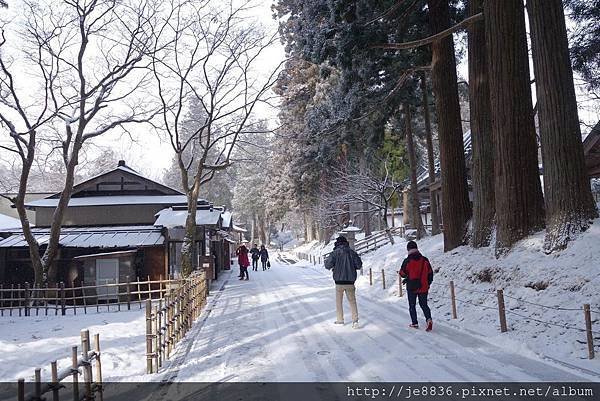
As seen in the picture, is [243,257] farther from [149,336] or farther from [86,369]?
[86,369]

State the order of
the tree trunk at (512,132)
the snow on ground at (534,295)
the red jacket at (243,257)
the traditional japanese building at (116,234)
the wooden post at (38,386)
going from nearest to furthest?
the wooden post at (38,386) → the snow on ground at (534,295) → the tree trunk at (512,132) → the traditional japanese building at (116,234) → the red jacket at (243,257)

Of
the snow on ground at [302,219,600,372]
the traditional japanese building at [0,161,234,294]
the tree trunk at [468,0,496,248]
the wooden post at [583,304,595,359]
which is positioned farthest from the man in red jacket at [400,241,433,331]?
the traditional japanese building at [0,161,234,294]

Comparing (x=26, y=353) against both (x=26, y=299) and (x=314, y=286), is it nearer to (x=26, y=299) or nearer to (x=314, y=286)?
(x=26, y=299)

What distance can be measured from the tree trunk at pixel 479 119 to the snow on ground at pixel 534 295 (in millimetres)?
1761

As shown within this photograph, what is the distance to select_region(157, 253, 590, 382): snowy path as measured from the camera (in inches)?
232

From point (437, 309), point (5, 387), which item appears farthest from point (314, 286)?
point (5, 387)

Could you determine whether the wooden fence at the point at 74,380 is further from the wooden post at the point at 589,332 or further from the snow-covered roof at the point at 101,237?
the snow-covered roof at the point at 101,237

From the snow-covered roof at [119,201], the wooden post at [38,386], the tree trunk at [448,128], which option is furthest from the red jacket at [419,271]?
the snow-covered roof at [119,201]

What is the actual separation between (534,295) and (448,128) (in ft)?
24.4

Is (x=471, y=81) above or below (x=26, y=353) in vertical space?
above

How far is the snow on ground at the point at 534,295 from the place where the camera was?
22.0 ft

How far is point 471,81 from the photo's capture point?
1316 centimetres

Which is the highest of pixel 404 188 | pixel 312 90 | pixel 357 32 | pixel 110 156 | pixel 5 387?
pixel 110 156

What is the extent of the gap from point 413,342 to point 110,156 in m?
63.2
